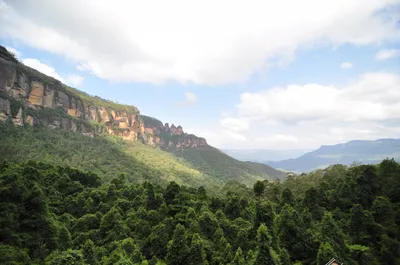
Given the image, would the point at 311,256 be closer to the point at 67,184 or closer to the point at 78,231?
the point at 78,231

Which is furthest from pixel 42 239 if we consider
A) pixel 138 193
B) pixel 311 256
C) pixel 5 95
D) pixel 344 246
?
pixel 5 95

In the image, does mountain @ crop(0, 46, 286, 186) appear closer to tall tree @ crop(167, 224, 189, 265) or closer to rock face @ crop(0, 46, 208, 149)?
rock face @ crop(0, 46, 208, 149)

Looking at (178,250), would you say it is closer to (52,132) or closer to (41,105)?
(52,132)

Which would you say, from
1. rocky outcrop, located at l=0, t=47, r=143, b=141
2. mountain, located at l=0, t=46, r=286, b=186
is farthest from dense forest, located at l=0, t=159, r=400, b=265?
rocky outcrop, located at l=0, t=47, r=143, b=141

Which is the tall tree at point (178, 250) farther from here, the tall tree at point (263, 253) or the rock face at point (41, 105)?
the rock face at point (41, 105)

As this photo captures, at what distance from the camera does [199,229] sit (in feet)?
88.7

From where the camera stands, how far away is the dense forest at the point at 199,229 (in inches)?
830

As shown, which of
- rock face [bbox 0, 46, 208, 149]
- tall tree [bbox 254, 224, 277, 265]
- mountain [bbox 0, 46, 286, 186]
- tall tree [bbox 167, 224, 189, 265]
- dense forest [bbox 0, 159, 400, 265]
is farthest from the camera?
rock face [bbox 0, 46, 208, 149]

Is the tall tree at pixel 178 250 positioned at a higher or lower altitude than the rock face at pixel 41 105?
lower

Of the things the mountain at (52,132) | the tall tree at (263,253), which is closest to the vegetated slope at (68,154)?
the mountain at (52,132)

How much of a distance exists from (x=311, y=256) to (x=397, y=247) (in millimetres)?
7190

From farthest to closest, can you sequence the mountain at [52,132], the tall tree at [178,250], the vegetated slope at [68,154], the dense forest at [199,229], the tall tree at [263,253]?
the mountain at [52,132] < the vegetated slope at [68,154] < the tall tree at [178,250] < the dense forest at [199,229] < the tall tree at [263,253]

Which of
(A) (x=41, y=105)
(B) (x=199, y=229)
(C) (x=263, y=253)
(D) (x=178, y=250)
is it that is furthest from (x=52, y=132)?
(C) (x=263, y=253)

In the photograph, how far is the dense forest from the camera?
21.1 meters
